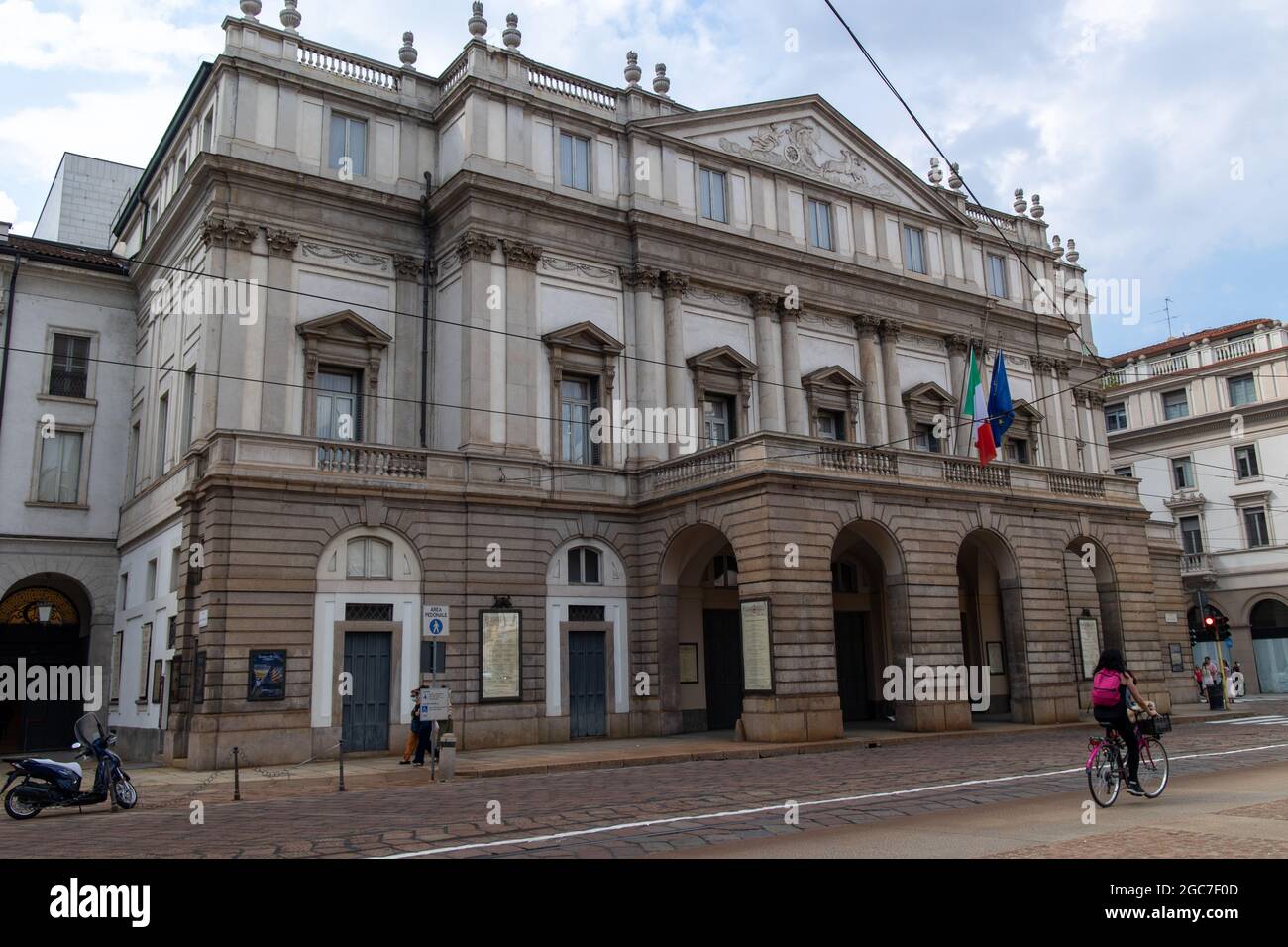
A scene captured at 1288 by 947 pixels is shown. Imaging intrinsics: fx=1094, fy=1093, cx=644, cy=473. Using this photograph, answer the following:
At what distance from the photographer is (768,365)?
34.2 meters

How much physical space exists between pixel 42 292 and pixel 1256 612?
54843 mm

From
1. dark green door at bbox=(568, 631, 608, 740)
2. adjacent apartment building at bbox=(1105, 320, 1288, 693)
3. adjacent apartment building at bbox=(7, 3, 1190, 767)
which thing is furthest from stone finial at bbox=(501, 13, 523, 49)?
adjacent apartment building at bbox=(1105, 320, 1288, 693)

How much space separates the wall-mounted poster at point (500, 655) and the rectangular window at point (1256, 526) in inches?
1658

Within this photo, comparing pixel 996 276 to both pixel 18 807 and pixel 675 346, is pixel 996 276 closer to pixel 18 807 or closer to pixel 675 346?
pixel 675 346

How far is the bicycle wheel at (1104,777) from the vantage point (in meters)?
12.5

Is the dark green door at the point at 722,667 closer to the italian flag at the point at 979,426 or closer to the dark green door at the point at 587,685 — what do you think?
the dark green door at the point at 587,685

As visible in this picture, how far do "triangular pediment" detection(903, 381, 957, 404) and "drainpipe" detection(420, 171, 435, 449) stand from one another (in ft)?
53.9

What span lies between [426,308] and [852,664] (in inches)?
658

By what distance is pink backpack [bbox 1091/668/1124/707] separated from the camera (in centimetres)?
1245

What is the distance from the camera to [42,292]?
115 ft

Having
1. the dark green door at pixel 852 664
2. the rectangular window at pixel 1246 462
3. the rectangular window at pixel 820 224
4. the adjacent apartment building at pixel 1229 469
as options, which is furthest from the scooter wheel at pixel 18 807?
the rectangular window at pixel 1246 462
